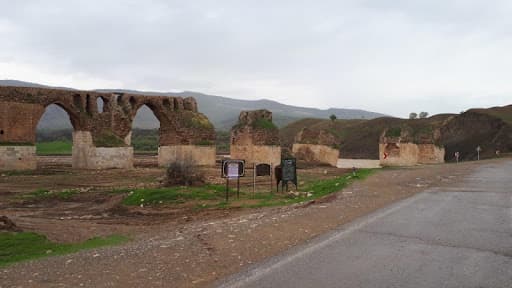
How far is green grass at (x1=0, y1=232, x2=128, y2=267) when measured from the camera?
948cm

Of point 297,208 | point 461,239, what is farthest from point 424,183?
point 461,239

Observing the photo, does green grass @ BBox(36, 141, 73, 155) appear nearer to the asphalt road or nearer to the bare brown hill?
the bare brown hill

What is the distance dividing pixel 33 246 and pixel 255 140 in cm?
3705

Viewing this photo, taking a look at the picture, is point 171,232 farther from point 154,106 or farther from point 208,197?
point 154,106

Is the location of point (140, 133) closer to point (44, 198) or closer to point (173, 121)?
point (173, 121)

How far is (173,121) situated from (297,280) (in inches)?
1640

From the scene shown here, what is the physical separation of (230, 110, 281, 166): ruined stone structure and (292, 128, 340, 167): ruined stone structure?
9.08 m

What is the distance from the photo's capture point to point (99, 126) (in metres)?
43.0

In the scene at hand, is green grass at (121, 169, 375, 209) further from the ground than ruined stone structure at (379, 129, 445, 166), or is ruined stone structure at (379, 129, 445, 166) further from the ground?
ruined stone structure at (379, 129, 445, 166)

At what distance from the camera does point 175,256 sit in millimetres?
8523

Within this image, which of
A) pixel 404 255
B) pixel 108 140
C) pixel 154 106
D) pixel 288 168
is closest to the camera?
pixel 404 255

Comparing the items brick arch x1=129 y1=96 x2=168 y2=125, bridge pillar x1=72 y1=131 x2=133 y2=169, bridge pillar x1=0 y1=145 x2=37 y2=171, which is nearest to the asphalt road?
bridge pillar x1=0 y1=145 x2=37 y2=171

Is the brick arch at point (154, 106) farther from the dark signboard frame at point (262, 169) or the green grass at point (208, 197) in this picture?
the green grass at point (208, 197)

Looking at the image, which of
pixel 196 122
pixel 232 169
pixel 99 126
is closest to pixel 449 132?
pixel 196 122
